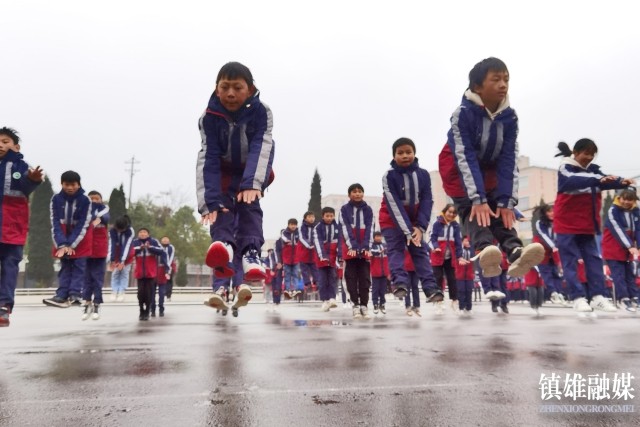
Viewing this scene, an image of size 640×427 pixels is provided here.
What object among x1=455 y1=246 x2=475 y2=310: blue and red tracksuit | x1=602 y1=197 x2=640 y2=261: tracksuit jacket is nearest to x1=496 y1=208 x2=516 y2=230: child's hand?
x1=602 y1=197 x2=640 y2=261: tracksuit jacket

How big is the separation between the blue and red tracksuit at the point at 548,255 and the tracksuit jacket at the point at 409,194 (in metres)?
4.37

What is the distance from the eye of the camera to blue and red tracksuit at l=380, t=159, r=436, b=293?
632 centimetres

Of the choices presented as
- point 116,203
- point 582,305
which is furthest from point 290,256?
point 116,203

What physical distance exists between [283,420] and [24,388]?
1.76m

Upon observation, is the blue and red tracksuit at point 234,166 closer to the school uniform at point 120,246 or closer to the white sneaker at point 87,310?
the white sneaker at point 87,310

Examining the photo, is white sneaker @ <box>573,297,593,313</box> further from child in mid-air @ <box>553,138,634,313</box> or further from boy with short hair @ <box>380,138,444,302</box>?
boy with short hair @ <box>380,138,444,302</box>

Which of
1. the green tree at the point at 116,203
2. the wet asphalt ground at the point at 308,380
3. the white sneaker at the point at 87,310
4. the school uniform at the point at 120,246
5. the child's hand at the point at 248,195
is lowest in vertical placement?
the white sneaker at the point at 87,310

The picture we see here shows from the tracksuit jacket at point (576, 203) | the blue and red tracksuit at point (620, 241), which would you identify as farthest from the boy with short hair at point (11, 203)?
the blue and red tracksuit at point (620, 241)

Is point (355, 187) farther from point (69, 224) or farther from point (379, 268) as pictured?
point (69, 224)

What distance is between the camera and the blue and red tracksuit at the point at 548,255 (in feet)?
34.3

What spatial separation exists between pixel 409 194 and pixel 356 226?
2740mm

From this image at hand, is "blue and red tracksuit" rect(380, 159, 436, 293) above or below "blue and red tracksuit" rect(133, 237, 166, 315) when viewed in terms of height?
above

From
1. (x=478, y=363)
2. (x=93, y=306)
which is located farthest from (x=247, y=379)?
(x=93, y=306)

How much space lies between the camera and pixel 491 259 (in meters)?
4.47
